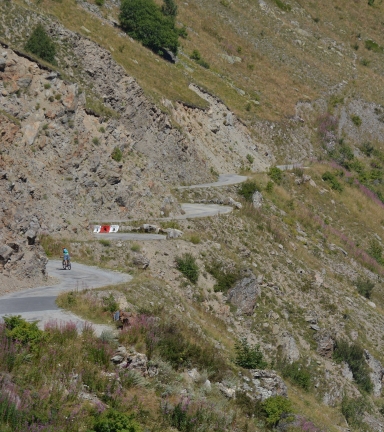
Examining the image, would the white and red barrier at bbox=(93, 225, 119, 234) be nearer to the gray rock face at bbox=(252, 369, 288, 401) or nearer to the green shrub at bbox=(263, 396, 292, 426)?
Answer: the gray rock face at bbox=(252, 369, 288, 401)

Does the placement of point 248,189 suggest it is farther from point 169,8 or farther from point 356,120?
point 356,120

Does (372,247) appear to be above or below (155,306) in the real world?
below

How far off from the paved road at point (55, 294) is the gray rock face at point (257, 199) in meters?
19.5

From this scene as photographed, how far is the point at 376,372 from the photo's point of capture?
90.9ft

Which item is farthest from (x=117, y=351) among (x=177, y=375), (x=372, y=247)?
(x=372, y=247)

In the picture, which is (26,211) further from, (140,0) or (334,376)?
(140,0)

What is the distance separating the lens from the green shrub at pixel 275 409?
46.5 feet

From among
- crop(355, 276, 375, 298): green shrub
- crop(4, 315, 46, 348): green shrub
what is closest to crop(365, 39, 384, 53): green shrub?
crop(355, 276, 375, 298): green shrub

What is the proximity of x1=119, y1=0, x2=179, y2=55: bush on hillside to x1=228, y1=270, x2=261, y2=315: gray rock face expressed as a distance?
41.1 metres

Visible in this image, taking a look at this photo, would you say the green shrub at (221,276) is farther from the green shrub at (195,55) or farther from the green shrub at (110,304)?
the green shrub at (195,55)

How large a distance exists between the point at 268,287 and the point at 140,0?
43.7 meters

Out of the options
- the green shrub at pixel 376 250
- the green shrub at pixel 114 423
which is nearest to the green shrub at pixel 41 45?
the green shrub at pixel 376 250

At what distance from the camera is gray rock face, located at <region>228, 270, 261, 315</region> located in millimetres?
26203

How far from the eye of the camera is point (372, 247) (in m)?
46.7
